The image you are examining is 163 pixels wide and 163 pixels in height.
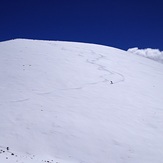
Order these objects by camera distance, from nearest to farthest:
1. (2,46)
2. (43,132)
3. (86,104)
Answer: (43,132), (86,104), (2,46)

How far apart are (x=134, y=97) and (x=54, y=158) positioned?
29.6 feet

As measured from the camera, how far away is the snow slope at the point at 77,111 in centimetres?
1195

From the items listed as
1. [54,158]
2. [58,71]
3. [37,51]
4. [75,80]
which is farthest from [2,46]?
[54,158]

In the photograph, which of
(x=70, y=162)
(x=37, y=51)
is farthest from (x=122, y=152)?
(x=37, y=51)

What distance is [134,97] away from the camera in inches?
719

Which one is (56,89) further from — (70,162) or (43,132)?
(70,162)

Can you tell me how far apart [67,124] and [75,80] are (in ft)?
21.7

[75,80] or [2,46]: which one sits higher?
[2,46]

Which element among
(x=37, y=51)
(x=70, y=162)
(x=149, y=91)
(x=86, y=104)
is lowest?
(x=70, y=162)

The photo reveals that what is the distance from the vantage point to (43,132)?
13.0 metres

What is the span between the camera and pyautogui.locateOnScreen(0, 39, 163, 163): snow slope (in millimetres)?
11945

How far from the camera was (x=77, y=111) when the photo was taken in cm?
1530

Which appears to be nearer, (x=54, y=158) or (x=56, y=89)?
(x=54, y=158)

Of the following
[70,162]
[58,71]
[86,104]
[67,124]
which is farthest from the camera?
[58,71]
